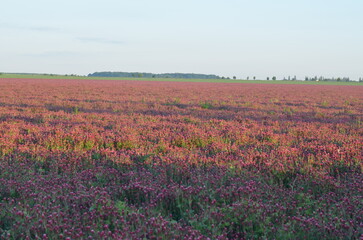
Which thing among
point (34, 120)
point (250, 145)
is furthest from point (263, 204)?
point (34, 120)

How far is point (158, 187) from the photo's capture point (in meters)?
4.47

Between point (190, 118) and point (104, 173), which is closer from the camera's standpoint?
point (104, 173)

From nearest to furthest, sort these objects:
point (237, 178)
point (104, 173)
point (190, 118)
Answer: point (237, 178) < point (104, 173) < point (190, 118)

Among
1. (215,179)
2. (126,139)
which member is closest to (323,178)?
(215,179)

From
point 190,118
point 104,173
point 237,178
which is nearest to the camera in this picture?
point 237,178

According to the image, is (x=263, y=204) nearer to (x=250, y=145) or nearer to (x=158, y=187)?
(x=158, y=187)

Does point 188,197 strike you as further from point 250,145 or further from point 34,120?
point 34,120

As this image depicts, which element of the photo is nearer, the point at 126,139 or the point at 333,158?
the point at 333,158

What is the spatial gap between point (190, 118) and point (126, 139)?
4.32 metres

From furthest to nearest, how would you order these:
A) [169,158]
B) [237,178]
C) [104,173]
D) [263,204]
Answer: [169,158] < [104,173] < [237,178] < [263,204]

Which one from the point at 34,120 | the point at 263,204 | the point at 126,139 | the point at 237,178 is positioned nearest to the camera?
the point at 263,204

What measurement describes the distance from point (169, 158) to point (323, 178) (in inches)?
97.7

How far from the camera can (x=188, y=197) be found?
4176 millimetres

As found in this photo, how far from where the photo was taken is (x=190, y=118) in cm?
1144
